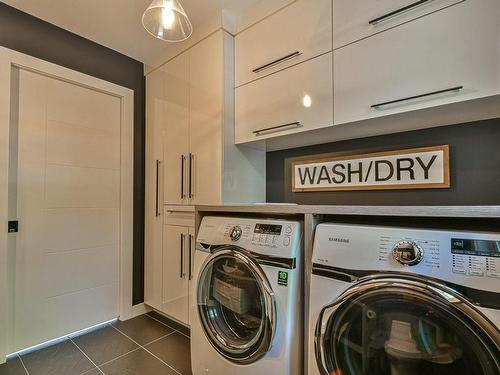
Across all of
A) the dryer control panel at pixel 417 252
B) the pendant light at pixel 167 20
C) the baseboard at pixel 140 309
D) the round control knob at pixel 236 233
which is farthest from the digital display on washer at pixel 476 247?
the baseboard at pixel 140 309

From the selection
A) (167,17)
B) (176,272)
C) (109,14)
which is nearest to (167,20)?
(167,17)

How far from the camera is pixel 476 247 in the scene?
2.33ft

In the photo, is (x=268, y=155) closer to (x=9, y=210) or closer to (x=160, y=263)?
(x=160, y=263)

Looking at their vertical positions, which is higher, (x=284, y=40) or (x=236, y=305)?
(x=284, y=40)

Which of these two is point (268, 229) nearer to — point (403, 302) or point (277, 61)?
point (403, 302)

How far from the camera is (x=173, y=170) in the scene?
7.17 feet

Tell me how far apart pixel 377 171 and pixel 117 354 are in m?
2.18

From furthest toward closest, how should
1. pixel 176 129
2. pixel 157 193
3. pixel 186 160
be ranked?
pixel 157 193 < pixel 176 129 < pixel 186 160

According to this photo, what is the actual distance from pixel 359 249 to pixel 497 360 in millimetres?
421

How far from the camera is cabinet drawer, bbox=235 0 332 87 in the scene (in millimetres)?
1432

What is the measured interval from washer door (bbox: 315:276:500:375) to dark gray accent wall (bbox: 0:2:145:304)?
208cm

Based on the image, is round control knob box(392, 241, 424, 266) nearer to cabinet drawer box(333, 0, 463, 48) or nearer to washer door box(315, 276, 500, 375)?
washer door box(315, 276, 500, 375)

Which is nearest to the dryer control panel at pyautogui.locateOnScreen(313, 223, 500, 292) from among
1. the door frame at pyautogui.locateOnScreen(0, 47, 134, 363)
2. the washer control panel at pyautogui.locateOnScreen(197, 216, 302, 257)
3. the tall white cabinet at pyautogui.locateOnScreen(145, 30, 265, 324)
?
the washer control panel at pyautogui.locateOnScreen(197, 216, 302, 257)

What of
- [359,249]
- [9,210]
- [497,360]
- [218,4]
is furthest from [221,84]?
[497,360]
